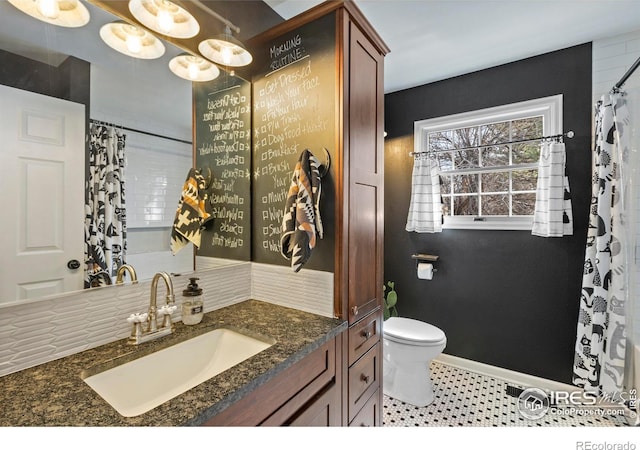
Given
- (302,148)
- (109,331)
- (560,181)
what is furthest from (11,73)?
(560,181)

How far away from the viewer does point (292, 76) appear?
133cm

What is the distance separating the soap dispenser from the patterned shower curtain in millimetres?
2273

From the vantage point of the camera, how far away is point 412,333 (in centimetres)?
196

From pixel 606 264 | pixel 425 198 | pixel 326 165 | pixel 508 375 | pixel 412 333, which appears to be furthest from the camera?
pixel 425 198

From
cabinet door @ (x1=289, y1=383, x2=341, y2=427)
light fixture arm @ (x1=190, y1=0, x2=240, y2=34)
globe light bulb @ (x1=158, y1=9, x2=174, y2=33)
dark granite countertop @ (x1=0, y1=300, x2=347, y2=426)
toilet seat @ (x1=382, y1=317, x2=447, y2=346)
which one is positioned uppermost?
light fixture arm @ (x1=190, y1=0, x2=240, y2=34)

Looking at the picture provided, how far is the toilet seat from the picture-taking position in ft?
6.08

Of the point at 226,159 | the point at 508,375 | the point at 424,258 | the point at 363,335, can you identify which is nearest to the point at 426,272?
the point at 424,258

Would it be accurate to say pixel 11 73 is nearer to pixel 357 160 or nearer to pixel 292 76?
pixel 292 76

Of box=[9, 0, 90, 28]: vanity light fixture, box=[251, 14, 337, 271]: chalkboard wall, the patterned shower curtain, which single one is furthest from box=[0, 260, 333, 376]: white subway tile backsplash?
the patterned shower curtain

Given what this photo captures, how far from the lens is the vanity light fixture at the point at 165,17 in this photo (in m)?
1.04

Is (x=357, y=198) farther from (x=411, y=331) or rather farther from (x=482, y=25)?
(x=482, y=25)

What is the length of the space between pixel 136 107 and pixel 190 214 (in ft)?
1.50

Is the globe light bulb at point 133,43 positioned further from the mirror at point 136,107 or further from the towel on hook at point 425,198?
the towel on hook at point 425,198

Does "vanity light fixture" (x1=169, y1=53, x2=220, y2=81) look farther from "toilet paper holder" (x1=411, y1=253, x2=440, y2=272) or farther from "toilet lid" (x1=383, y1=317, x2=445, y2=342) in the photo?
"toilet paper holder" (x1=411, y1=253, x2=440, y2=272)
